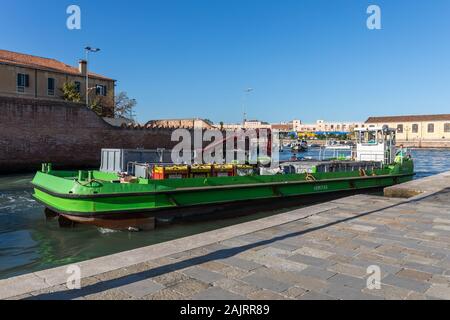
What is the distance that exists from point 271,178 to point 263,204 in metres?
0.91

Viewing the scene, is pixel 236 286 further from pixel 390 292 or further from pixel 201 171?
pixel 201 171

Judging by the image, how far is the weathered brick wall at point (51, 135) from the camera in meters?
25.6

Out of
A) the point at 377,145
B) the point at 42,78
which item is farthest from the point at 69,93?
the point at 377,145

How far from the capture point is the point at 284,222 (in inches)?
293

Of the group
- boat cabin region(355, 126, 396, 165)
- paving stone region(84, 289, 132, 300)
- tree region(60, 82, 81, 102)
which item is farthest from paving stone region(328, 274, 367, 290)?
tree region(60, 82, 81, 102)

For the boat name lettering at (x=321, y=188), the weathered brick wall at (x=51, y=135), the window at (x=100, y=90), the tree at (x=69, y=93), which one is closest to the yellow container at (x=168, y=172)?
the boat name lettering at (x=321, y=188)

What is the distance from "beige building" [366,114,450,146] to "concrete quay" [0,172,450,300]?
310ft

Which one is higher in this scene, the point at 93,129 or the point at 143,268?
the point at 93,129

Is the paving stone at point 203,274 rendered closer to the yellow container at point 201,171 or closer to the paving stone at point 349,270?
the paving stone at point 349,270

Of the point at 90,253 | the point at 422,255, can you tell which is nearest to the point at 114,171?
the point at 90,253

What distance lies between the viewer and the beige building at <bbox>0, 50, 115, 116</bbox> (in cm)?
3400

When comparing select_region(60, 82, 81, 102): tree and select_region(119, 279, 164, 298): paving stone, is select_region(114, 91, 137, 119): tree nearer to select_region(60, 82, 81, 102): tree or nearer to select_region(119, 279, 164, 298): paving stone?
select_region(60, 82, 81, 102): tree

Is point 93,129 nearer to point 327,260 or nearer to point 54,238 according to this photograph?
point 54,238

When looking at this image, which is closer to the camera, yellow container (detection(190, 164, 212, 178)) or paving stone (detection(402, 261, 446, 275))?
paving stone (detection(402, 261, 446, 275))
